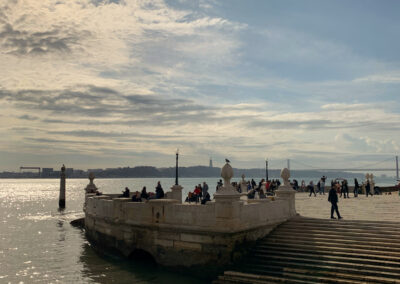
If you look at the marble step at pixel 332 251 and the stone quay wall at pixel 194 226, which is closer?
the marble step at pixel 332 251

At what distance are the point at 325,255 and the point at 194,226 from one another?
5226 millimetres

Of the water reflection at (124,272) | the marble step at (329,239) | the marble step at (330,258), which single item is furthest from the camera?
the water reflection at (124,272)

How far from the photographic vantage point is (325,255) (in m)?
14.0

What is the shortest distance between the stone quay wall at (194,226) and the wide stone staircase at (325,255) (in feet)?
2.74

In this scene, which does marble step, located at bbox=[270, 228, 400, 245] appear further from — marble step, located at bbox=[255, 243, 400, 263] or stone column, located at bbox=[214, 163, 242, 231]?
stone column, located at bbox=[214, 163, 242, 231]

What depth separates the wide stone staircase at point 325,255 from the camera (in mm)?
12789

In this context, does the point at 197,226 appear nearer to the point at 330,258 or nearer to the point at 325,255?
the point at 325,255

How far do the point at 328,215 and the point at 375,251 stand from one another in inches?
243

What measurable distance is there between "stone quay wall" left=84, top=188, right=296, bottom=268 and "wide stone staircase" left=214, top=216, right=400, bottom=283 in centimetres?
84

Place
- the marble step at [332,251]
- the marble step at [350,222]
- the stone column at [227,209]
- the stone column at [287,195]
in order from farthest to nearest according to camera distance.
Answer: the stone column at [287,195], the marble step at [350,222], the stone column at [227,209], the marble step at [332,251]

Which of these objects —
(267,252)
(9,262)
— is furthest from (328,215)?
(9,262)

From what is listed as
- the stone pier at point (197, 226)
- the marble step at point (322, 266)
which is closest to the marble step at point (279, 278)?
the marble step at point (322, 266)

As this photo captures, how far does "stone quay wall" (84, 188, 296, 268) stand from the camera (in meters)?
15.0

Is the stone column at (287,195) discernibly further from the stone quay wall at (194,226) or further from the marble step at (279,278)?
the marble step at (279,278)
